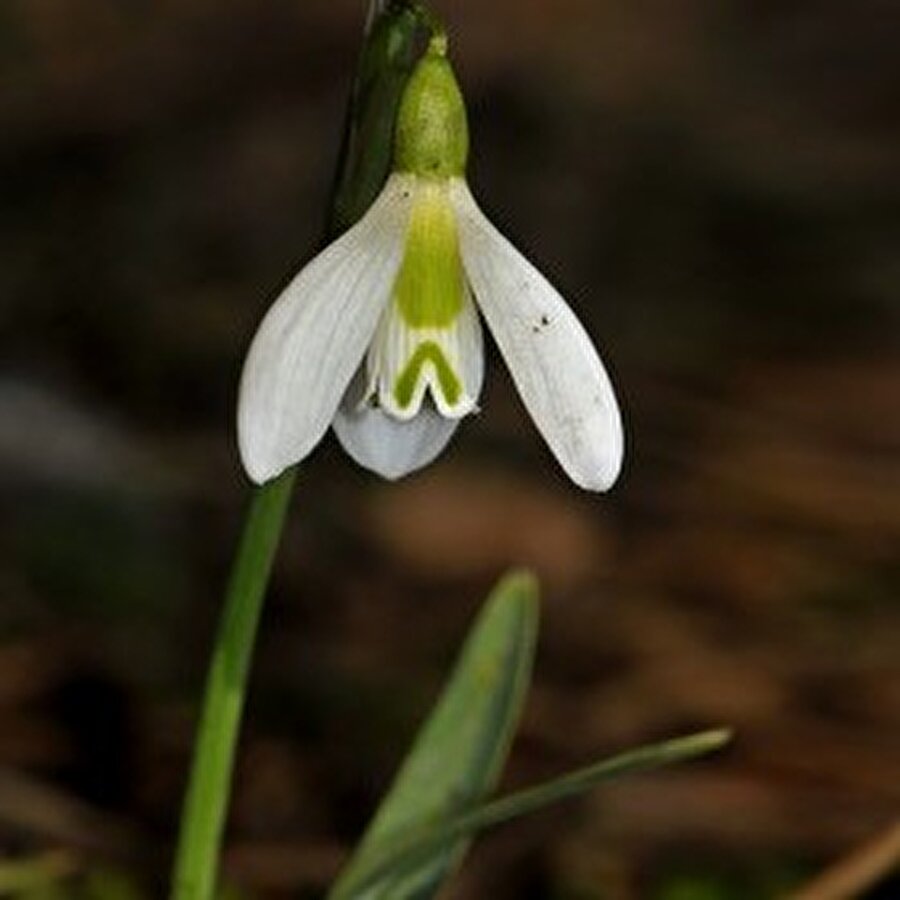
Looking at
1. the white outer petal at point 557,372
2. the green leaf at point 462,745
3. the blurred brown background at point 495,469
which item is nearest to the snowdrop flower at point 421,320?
the white outer petal at point 557,372

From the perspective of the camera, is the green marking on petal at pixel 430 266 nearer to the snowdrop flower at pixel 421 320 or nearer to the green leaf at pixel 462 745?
the snowdrop flower at pixel 421 320

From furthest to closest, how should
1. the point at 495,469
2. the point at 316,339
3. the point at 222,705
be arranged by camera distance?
the point at 495,469 < the point at 222,705 < the point at 316,339

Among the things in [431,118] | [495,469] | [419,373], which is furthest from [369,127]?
[495,469]

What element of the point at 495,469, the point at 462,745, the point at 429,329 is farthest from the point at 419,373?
the point at 495,469

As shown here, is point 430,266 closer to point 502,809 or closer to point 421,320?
point 421,320

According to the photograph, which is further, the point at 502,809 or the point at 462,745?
the point at 462,745

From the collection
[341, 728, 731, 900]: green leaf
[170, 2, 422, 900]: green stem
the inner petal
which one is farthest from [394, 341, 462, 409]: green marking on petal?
[341, 728, 731, 900]: green leaf

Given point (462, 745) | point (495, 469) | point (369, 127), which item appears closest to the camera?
point (369, 127)

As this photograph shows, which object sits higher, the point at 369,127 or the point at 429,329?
the point at 369,127

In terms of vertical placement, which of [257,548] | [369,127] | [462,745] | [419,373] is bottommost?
[462,745]
